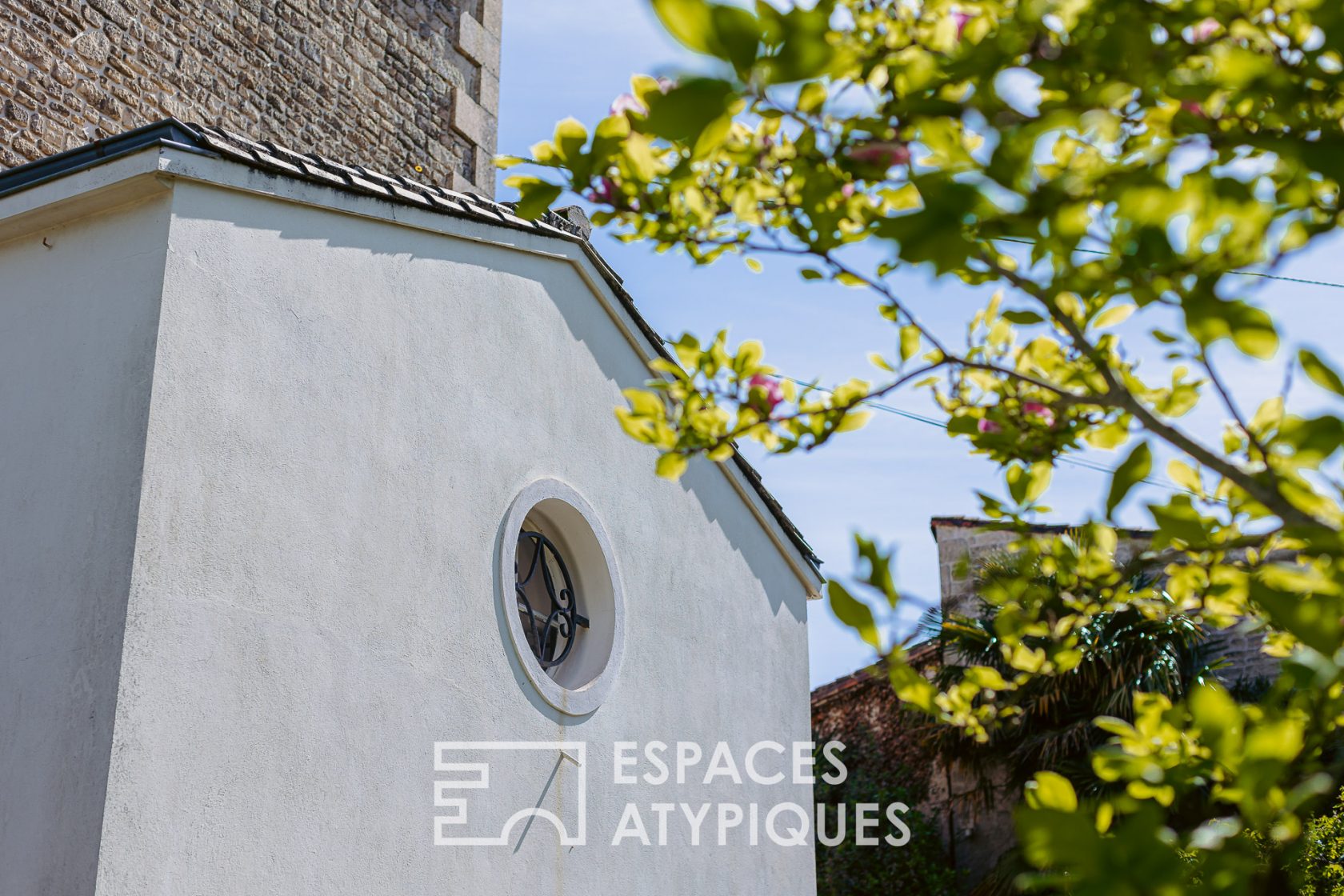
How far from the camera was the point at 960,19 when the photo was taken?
94.7 inches

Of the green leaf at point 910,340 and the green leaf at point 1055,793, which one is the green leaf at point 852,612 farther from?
the green leaf at point 910,340

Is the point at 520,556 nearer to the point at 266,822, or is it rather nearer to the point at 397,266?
the point at 397,266

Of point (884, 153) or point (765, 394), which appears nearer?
point (884, 153)

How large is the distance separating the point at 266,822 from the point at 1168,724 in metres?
3.88

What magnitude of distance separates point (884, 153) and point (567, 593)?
583 centimetres

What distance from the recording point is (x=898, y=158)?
2.21 metres

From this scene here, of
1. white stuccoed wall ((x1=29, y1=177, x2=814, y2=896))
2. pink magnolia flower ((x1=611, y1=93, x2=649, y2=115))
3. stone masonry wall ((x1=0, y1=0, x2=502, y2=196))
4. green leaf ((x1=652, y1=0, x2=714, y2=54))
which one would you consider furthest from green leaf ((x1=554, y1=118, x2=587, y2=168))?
stone masonry wall ((x1=0, y1=0, x2=502, y2=196))

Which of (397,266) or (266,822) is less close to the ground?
(397,266)

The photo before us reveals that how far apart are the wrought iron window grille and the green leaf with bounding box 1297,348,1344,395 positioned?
5.78 meters

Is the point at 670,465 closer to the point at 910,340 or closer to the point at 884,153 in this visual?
the point at 910,340

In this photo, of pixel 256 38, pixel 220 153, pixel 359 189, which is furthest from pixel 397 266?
pixel 256 38

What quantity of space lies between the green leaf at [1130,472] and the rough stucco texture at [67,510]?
4.01 meters

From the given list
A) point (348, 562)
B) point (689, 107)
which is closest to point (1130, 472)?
point (689, 107)
